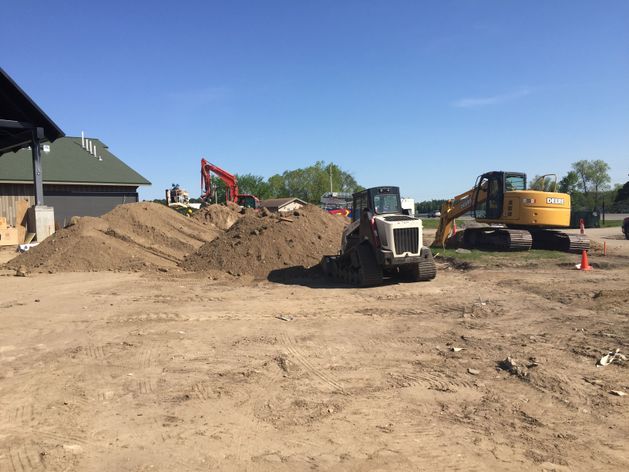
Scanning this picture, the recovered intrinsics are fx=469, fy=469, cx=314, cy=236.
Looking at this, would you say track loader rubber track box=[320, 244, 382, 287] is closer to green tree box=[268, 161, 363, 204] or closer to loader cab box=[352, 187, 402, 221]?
loader cab box=[352, 187, 402, 221]

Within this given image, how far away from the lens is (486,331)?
7.17 metres

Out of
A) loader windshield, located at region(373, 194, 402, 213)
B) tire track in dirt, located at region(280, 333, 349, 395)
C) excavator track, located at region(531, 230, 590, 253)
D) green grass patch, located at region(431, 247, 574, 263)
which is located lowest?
tire track in dirt, located at region(280, 333, 349, 395)

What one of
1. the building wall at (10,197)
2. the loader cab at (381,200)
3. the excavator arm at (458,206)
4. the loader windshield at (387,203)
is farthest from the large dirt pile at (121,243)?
the building wall at (10,197)

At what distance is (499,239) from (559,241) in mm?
2251

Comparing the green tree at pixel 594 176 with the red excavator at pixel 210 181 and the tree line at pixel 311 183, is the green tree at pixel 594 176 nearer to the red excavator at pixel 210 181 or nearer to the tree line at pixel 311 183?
the tree line at pixel 311 183

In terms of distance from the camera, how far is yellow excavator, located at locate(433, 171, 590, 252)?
17.0 m

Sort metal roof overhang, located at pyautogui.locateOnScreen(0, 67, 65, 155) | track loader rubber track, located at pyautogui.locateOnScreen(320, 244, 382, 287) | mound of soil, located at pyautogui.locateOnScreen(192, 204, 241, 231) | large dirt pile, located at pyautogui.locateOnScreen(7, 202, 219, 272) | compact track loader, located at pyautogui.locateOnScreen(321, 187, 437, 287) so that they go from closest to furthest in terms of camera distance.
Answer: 1. compact track loader, located at pyautogui.locateOnScreen(321, 187, 437, 287)
2. track loader rubber track, located at pyautogui.locateOnScreen(320, 244, 382, 287)
3. large dirt pile, located at pyautogui.locateOnScreen(7, 202, 219, 272)
4. metal roof overhang, located at pyautogui.locateOnScreen(0, 67, 65, 155)
5. mound of soil, located at pyautogui.locateOnScreen(192, 204, 241, 231)

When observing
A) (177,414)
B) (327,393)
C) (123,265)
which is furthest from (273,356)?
(123,265)

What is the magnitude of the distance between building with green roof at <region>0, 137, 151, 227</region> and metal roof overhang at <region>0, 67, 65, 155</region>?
9.09 meters

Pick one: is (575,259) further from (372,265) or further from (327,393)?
(327,393)

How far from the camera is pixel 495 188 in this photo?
17.9 meters

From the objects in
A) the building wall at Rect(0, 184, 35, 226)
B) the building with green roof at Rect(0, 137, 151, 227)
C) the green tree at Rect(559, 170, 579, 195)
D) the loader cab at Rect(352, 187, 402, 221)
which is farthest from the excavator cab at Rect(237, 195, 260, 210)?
the green tree at Rect(559, 170, 579, 195)

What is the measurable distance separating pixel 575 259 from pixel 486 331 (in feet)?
33.4

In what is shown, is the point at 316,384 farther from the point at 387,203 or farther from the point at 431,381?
the point at 387,203
